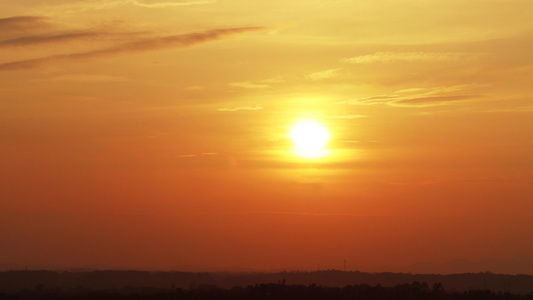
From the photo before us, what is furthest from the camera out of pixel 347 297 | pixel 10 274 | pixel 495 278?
pixel 495 278

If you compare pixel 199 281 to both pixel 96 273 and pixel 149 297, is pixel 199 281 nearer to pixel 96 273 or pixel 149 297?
pixel 96 273

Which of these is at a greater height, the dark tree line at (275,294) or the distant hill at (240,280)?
the distant hill at (240,280)

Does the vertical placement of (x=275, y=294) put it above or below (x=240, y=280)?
below

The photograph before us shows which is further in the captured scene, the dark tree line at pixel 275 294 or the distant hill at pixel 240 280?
the distant hill at pixel 240 280

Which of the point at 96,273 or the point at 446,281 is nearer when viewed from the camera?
the point at 96,273

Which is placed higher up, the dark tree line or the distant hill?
the distant hill

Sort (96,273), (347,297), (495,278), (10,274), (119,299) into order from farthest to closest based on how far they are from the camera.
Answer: (495,278) < (96,273) < (10,274) < (347,297) < (119,299)

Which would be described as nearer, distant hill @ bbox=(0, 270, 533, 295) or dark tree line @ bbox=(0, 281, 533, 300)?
dark tree line @ bbox=(0, 281, 533, 300)

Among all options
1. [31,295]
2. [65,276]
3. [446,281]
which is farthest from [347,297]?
[446,281]

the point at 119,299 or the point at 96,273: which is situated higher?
the point at 96,273

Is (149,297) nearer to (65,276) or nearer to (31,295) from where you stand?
(31,295)

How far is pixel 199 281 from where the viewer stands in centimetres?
16150

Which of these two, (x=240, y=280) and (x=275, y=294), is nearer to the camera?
(x=275, y=294)

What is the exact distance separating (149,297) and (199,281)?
223 feet
